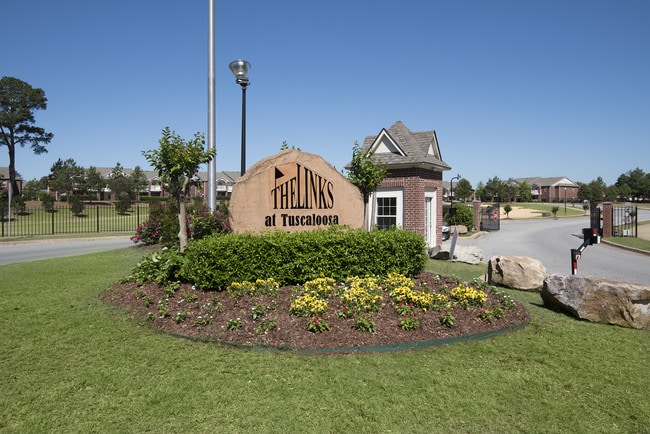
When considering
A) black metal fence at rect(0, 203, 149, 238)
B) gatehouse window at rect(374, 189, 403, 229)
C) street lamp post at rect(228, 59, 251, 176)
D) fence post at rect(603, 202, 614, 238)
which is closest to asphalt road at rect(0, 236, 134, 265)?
black metal fence at rect(0, 203, 149, 238)

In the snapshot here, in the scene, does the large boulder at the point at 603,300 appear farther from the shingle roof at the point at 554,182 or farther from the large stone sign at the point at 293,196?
the shingle roof at the point at 554,182

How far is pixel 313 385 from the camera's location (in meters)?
4.04

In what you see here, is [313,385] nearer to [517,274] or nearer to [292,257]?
[292,257]

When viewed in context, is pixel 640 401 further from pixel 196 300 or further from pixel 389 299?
pixel 196 300

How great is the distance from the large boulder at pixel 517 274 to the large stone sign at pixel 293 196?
3333mm

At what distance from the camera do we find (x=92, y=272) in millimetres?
10086

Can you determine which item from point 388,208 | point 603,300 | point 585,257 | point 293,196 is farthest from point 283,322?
point 585,257

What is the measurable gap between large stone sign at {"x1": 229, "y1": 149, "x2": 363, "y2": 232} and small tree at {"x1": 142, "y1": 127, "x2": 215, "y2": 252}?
1082 millimetres

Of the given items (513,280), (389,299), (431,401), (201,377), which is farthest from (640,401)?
(513,280)

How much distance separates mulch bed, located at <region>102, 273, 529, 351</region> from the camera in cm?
510

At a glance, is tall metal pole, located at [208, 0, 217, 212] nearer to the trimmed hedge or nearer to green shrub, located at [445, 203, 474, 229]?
the trimmed hedge

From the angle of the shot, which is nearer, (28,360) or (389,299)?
(28,360)

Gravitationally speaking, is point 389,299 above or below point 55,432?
above

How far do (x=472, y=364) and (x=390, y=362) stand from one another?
37.6 inches
